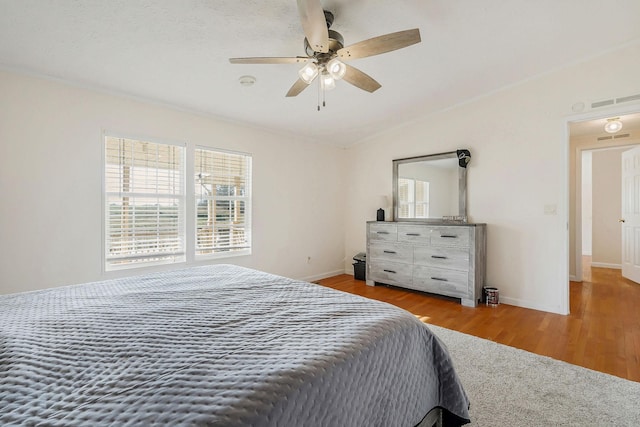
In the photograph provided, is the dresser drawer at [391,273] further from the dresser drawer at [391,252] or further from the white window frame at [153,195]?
the white window frame at [153,195]

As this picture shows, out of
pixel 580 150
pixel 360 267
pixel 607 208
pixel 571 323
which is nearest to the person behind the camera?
pixel 571 323

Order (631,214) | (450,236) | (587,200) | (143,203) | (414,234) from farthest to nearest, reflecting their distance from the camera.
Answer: (587,200), (631,214), (414,234), (450,236), (143,203)

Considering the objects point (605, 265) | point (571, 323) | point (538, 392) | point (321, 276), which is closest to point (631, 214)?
point (605, 265)

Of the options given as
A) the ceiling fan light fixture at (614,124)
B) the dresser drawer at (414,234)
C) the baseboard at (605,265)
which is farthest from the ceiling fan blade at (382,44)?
the baseboard at (605,265)

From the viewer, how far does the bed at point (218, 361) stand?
737 mm

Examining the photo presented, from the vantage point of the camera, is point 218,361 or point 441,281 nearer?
point 218,361

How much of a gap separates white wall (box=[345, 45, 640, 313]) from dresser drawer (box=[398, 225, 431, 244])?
69cm

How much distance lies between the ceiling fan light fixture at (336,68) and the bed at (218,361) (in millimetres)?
1559

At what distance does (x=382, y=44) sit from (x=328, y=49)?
364 millimetres

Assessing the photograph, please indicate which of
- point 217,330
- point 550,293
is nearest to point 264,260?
point 217,330

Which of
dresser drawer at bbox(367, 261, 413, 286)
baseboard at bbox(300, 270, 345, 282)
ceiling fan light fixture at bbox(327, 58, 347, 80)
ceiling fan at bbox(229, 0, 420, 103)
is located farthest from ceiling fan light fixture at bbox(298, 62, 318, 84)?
baseboard at bbox(300, 270, 345, 282)

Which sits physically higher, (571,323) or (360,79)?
(360,79)

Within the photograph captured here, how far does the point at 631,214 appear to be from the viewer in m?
4.61

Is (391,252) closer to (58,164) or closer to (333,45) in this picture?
(333,45)
